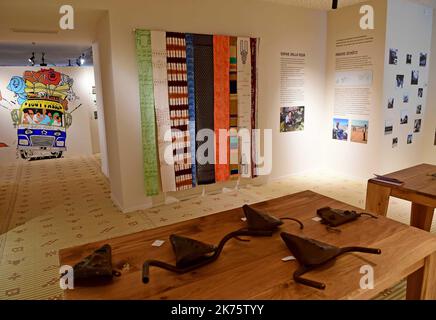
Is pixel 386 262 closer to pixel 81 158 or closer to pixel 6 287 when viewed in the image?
pixel 6 287

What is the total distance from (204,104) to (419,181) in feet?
8.73

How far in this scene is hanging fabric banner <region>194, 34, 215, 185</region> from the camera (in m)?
4.16

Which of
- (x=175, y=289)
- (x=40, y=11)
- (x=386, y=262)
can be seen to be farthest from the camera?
(x=40, y=11)

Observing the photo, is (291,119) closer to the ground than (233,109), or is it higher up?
closer to the ground

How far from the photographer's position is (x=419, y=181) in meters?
2.60

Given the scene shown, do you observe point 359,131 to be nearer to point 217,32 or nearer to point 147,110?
point 217,32

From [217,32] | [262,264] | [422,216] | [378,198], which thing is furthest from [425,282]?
[217,32]

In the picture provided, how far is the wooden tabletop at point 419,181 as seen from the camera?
2.36m

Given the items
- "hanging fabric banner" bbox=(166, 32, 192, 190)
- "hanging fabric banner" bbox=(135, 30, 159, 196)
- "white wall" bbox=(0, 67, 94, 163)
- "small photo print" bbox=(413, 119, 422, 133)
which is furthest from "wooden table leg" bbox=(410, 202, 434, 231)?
"white wall" bbox=(0, 67, 94, 163)

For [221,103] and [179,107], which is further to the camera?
[221,103]

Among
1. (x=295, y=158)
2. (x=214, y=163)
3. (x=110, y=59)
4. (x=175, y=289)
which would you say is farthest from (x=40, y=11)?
(x=295, y=158)

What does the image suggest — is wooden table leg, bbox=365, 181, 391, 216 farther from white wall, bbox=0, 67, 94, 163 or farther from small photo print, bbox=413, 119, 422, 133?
white wall, bbox=0, 67, 94, 163

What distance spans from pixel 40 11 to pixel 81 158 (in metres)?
4.60

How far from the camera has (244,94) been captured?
15.1 feet
